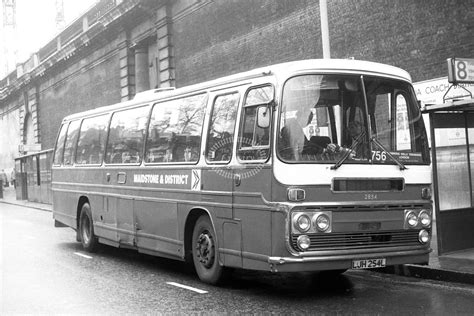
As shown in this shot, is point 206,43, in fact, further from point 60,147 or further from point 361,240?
point 361,240

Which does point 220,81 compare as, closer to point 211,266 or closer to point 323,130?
point 323,130

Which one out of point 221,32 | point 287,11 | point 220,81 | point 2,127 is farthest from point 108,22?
point 2,127

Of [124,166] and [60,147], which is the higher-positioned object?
[60,147]

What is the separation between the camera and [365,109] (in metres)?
7.08

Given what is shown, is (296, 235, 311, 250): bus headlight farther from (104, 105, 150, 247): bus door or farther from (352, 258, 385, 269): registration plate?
(104, 105, 150, 247): bus door

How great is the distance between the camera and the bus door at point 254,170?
6828mm

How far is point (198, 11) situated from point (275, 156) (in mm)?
15725

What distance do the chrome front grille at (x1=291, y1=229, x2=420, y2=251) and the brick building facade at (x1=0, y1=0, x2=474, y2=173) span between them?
6.07m

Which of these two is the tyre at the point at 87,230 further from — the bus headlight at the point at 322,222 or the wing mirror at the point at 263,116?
the bus headlight at the point at 322,222

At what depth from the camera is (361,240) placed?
6.89 metres

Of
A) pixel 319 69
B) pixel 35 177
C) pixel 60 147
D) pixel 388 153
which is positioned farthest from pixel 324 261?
pixel 35 177

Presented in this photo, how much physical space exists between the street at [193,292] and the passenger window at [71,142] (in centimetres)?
305

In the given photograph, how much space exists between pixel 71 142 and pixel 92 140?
1.29 metres

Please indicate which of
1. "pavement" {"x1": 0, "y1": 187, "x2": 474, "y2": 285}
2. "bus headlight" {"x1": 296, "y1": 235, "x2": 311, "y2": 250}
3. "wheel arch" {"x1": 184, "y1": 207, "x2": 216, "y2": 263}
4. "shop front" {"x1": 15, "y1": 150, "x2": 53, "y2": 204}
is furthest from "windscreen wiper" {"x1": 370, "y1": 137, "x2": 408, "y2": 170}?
"shop front" {"x1": 15, "y1": 150, "x2": 53, "y2": 204}
